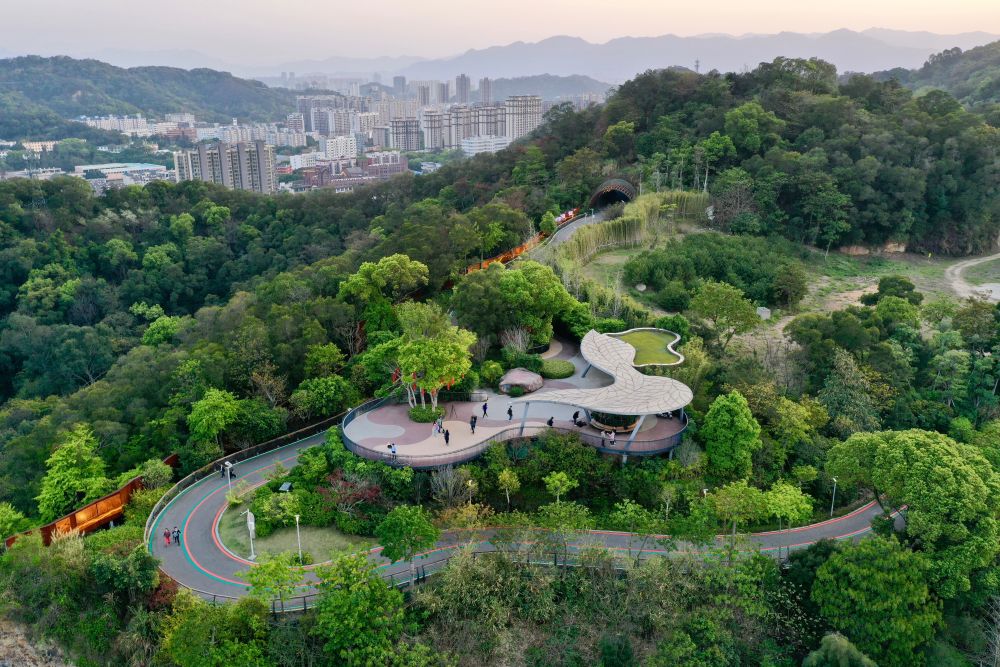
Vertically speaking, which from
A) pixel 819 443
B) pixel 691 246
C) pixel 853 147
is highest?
pixel 853 147

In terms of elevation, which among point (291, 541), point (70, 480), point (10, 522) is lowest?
point (10, 522)

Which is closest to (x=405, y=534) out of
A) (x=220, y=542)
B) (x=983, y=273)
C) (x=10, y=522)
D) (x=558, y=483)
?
(x=558, y=483)

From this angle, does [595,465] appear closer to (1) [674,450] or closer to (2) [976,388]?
(1) [674,450]

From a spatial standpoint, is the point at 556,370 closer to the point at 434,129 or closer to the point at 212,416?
the point at 212,416

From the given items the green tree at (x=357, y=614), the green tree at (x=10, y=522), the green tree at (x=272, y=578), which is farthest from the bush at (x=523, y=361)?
the green tree at (x=10, y=522)

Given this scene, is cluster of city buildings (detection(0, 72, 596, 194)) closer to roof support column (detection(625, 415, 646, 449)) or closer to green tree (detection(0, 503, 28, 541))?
green tree (detection(0, 503, 28, 541))

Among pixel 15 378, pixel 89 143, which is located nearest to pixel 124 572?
pixel 15 378
